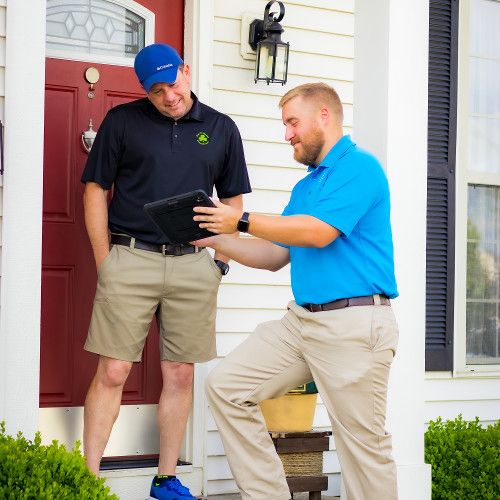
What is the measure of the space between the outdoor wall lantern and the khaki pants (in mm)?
1637

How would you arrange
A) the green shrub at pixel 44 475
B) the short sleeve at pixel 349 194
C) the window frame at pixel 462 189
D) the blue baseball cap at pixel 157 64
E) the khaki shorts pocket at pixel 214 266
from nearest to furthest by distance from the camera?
the green shrub at pixel 44 475, the short sleeve at pixel 349 194, the blue baseball cap at pixel 157 64, the khaki shorts pocket at pixel 214 266, the window frame at pixel 462 189

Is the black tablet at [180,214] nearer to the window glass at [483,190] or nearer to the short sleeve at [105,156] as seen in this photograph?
the short sleeve at [105,156]

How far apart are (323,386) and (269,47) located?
6.71ft

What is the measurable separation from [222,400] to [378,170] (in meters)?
1.07

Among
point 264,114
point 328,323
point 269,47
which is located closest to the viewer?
point 328,323

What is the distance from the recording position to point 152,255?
4.89m

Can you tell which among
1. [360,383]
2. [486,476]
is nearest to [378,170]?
[360,383]

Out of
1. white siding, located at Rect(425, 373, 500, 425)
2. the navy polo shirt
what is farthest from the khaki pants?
white siding, located at Rect(425, 373, 500, 425)

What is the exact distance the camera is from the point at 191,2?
5543 millimetres

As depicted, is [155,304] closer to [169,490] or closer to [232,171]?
[232,171]

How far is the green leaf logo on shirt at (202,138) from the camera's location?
16.3 ft

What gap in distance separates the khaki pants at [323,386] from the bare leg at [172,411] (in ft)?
2.31

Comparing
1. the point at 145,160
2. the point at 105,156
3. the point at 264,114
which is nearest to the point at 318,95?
the point at 145,160

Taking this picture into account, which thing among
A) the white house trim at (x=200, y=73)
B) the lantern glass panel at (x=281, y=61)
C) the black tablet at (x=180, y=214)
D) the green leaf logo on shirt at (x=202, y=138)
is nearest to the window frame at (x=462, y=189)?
the lantern glass panel at (x=281, y=61)
